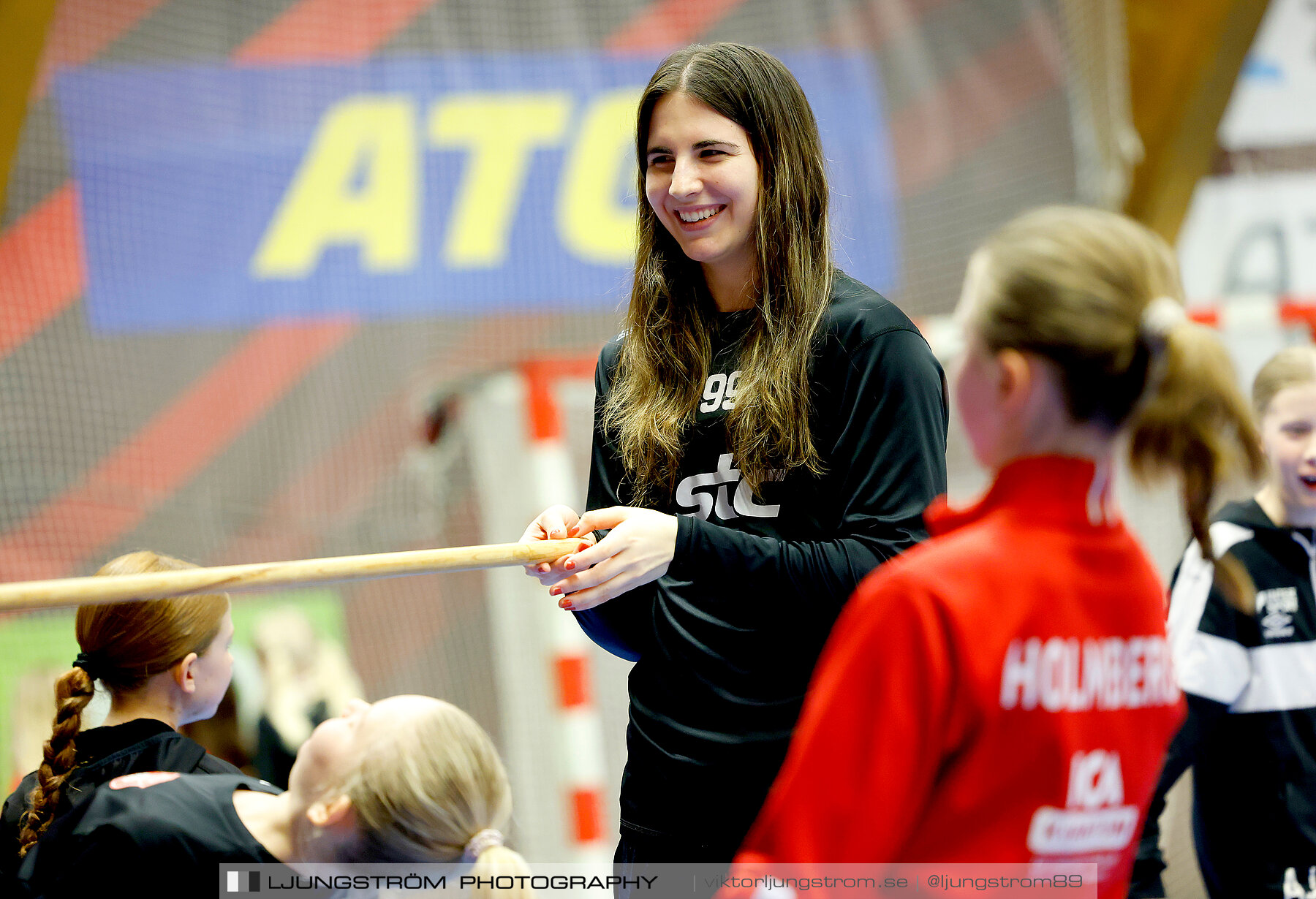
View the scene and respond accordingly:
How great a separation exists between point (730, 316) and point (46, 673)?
11.0 feet

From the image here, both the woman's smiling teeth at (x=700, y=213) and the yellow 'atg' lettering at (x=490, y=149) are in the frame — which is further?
the yellow 'atg' lettering at (x=490, y=149)

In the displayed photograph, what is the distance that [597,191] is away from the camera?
17.4 ft

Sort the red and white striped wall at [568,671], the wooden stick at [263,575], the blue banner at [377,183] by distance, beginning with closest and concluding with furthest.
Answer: the wooden stick at [263,575], the red and white striped wall at [568,671], the blue banner at [377,183]

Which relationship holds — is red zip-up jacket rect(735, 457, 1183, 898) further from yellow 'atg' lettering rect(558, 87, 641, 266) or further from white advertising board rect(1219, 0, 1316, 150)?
white advertising board rect(1219, 0, 1316, 150)

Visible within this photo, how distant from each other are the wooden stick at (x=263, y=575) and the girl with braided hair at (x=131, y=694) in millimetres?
331

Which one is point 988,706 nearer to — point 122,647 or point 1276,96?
point 122,647

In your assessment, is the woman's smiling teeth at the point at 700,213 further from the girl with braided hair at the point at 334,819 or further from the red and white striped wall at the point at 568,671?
the red and white striped wall at the point at 568,671

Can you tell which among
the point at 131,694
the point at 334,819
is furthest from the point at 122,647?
the point at 334,819

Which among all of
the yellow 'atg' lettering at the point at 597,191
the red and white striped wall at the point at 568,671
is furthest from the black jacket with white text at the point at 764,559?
the yellow 'atg' lettering at the point at 597,191

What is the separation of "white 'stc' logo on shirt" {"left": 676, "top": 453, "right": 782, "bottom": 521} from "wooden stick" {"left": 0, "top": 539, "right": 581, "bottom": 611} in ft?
0.49

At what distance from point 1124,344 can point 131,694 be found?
123 centimetres

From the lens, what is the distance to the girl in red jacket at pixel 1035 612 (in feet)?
2.72

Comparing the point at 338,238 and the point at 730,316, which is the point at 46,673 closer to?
the point at 338,238

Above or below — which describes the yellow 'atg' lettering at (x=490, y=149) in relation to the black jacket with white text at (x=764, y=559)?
above
